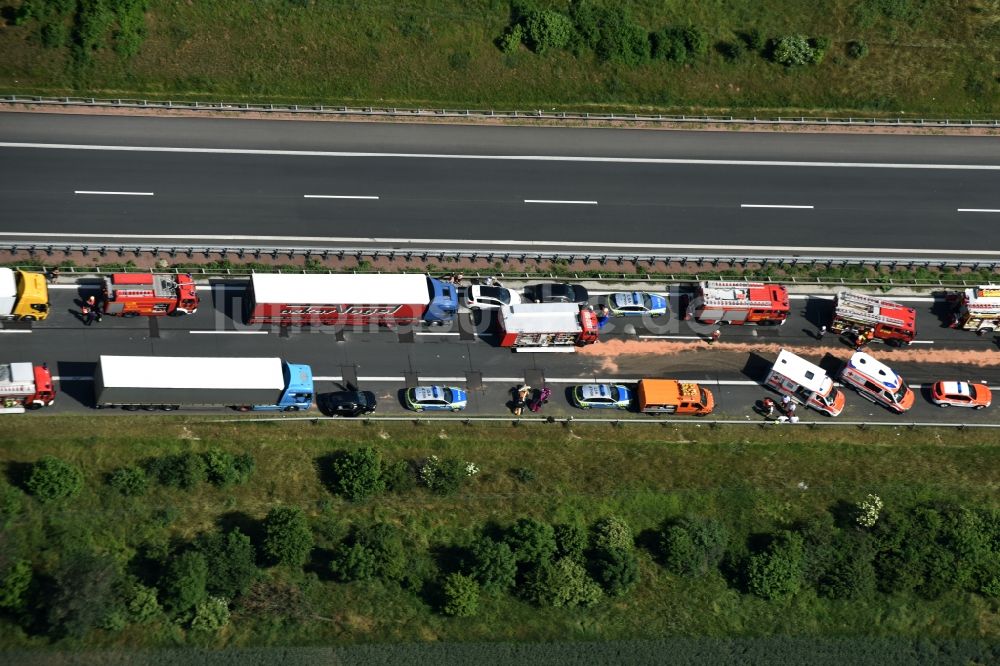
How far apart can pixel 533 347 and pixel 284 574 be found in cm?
2567

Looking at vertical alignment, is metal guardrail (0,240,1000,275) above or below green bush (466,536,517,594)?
above

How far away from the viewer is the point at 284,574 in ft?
283

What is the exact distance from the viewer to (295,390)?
8969cm

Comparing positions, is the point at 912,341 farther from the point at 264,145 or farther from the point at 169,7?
the point at 169,7

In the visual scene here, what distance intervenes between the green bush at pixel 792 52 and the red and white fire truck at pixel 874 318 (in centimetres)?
2536

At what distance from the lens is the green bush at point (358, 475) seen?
87.7 meters

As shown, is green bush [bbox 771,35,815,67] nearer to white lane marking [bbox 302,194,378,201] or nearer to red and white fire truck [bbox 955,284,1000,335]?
red and white fire truck [bbox 955,284,1000,335]

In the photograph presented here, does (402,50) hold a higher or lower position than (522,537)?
higher

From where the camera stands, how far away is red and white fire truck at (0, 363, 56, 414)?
8644cm

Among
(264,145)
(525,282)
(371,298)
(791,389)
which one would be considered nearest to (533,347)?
(525,282)

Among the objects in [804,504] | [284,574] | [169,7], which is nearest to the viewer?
[284,574]

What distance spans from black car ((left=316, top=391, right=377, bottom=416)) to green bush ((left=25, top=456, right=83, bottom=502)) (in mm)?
17876

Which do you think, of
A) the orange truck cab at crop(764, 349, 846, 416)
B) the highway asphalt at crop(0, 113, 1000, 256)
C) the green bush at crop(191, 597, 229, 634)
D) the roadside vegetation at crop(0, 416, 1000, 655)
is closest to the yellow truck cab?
the highway asphalt at crop(0, 113, 1000, 256)

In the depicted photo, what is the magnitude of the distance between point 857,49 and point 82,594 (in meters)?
80.8
